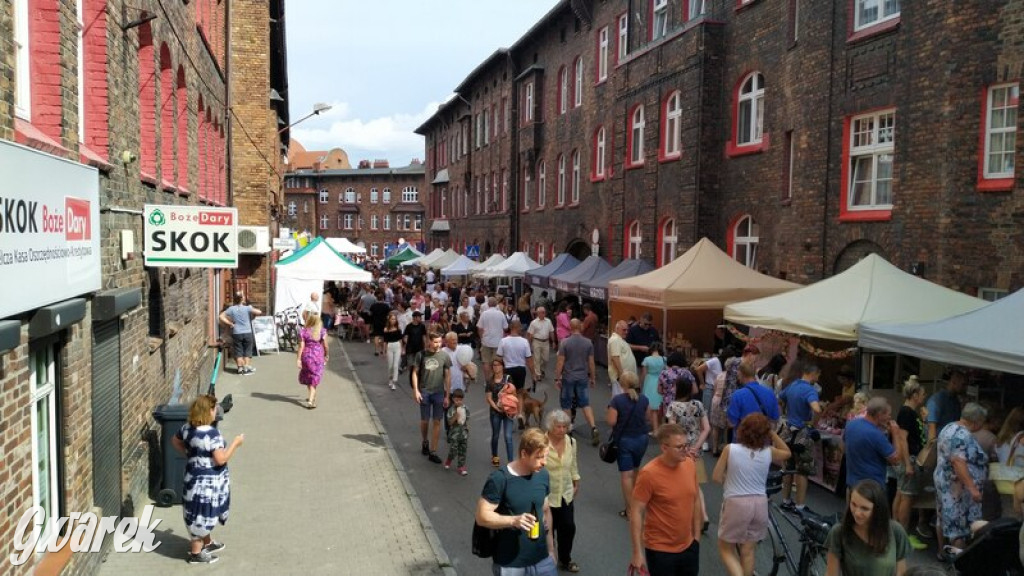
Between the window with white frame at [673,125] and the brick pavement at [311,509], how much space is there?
427 inches

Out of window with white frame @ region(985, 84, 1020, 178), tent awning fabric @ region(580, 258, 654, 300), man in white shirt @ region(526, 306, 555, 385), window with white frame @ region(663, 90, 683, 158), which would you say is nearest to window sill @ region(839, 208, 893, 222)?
window with white frame @ region(985, 84, 1020, 178)

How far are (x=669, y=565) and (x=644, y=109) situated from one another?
18.1 metres

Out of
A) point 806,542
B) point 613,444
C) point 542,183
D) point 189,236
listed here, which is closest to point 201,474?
point 189,236

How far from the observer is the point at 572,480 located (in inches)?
279

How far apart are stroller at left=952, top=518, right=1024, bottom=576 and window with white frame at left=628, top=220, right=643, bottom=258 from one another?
1818cm

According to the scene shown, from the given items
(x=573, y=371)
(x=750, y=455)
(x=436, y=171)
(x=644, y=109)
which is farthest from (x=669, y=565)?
(x=436, y=171)

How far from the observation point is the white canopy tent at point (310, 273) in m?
22.0

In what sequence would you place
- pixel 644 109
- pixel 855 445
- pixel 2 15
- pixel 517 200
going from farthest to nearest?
pixel 517 200
pixel 644 109
pixel 855 445
pixel 2 15

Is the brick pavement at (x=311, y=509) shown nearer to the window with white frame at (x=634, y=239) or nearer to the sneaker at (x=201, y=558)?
the sneaker at (x=201, y=558)

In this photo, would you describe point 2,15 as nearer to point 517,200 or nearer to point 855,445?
point 855,445

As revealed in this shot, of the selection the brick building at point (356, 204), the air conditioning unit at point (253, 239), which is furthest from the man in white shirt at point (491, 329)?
the brick building at point (356, 204)

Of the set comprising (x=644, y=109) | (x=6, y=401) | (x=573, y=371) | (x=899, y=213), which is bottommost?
(x=573, y=371)

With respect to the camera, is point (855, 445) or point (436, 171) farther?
point (436, 171)

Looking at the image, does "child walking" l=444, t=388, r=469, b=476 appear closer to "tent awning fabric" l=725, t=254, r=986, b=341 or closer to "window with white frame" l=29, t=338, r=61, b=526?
"tent awning fabric" l=725, t=254, r=986, b=341
